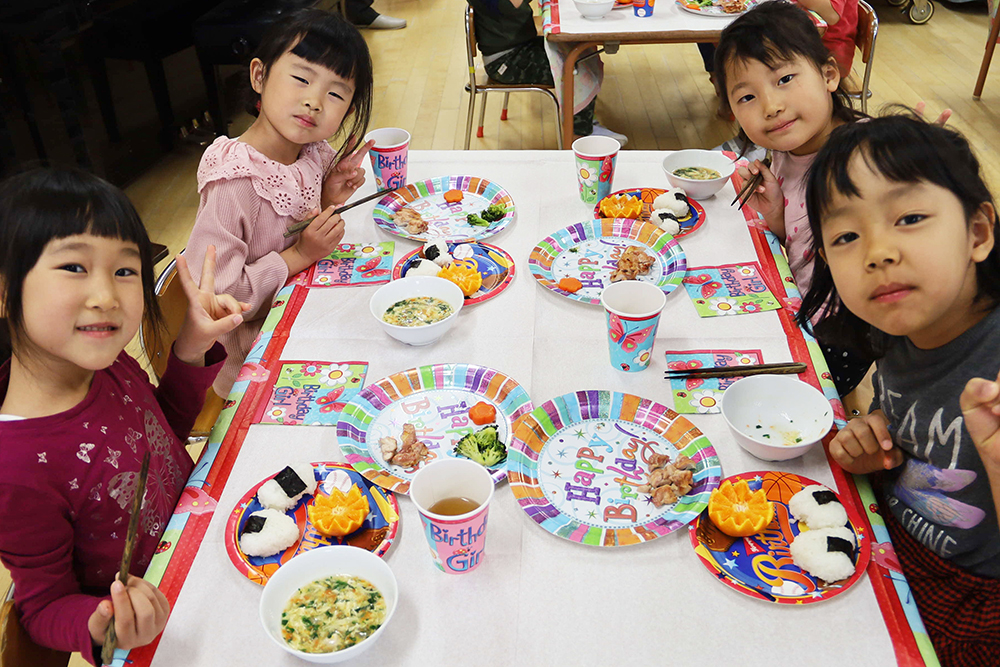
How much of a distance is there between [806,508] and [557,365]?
46 centimetres

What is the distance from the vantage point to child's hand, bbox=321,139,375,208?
5.84 ft

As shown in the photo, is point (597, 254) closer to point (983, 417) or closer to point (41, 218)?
point (983, 417)

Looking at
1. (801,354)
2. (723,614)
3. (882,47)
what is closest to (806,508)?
(723,614)

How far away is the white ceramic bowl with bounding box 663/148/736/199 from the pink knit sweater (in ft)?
2.81

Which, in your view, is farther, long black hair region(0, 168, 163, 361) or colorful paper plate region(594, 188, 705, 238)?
colorful paper plate region(594, 188, 705, 238)

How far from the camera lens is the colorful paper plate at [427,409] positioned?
1107 millimetres

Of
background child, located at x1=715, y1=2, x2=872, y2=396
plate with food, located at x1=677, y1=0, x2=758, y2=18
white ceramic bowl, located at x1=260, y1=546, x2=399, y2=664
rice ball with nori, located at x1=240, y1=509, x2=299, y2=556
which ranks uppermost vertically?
background child, located at x1=715, y1=2, x2=872, y2=396

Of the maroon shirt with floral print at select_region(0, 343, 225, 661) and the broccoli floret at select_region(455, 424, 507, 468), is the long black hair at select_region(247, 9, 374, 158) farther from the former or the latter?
the broccoli floret at select_region(455, 424, 507, 468)

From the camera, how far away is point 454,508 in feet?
3.12

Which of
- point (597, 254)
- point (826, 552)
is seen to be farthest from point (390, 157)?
point (826, 552)

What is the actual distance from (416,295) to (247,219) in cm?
47

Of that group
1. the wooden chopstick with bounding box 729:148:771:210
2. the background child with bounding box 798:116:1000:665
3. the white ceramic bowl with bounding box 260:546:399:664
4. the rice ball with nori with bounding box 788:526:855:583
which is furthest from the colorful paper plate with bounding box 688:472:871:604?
the wooden chopstick with bounding box 729:148:771:210

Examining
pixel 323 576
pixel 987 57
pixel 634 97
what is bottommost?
pixel 634 97

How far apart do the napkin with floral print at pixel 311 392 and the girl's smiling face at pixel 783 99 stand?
104 cm
